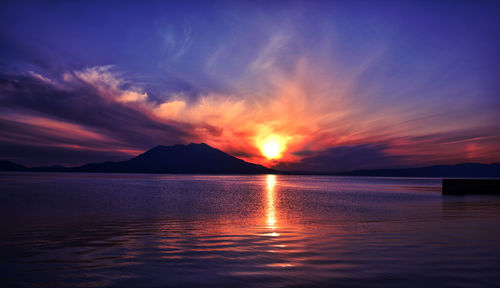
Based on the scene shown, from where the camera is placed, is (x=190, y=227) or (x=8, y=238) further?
(x=190, y=227)

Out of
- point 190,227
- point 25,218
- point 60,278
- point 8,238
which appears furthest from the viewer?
point 25,218

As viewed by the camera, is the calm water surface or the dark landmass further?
the dark landmass

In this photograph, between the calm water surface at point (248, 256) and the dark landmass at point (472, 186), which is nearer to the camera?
the calm water surface at point (248, 256)

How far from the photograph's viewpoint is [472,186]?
53500 mm

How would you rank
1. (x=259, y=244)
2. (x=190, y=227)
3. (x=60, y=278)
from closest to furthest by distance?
(x=60, y=278) < (x=259, y=244) < (x=190, y=227)

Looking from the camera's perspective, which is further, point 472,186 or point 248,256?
point 472,186

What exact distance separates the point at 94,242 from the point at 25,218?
36.6 feet

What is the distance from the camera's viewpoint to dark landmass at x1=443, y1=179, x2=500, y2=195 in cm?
5269

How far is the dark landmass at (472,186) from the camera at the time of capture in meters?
52.7

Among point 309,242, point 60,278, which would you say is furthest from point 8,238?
point 309,242

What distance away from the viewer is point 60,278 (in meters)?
7.71

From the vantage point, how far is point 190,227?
16.5 meters

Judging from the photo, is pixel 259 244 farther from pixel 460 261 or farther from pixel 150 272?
pixel 460 261

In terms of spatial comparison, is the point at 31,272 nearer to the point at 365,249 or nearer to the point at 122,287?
the point at 122,287
